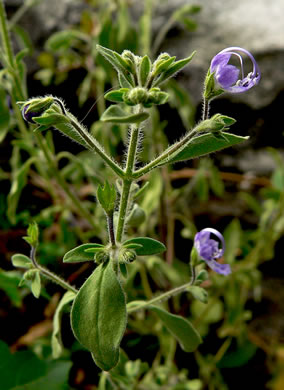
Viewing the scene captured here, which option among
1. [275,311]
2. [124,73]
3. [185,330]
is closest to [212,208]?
[275,311]

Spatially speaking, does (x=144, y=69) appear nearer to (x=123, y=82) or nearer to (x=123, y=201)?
(x=123, y=82)

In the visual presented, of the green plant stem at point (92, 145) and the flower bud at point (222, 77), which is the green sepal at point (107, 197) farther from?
the flower bud at point (222, 77)

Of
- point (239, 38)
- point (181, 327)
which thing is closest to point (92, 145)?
point (181, 327)

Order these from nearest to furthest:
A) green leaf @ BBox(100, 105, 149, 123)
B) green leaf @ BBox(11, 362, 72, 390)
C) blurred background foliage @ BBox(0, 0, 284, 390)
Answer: green leaf @ BBox(100, 105, 149, 123), green leaf @ BBox(11, 362, 72, 390), blurred background foliage @ BBox(0, 0, 284, 390)

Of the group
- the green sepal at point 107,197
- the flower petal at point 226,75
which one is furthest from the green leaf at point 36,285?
the flower petal at point 226,75

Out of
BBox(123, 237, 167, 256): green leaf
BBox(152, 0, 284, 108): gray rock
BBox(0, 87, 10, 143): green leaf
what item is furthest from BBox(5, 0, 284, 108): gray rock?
BBox(123, 237, 167, 256): green leaf

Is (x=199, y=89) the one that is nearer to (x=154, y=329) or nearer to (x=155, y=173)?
(x=155, y=173)

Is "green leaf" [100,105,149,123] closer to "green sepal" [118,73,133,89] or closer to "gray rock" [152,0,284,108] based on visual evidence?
"green sepal" [118,73,133,89]
